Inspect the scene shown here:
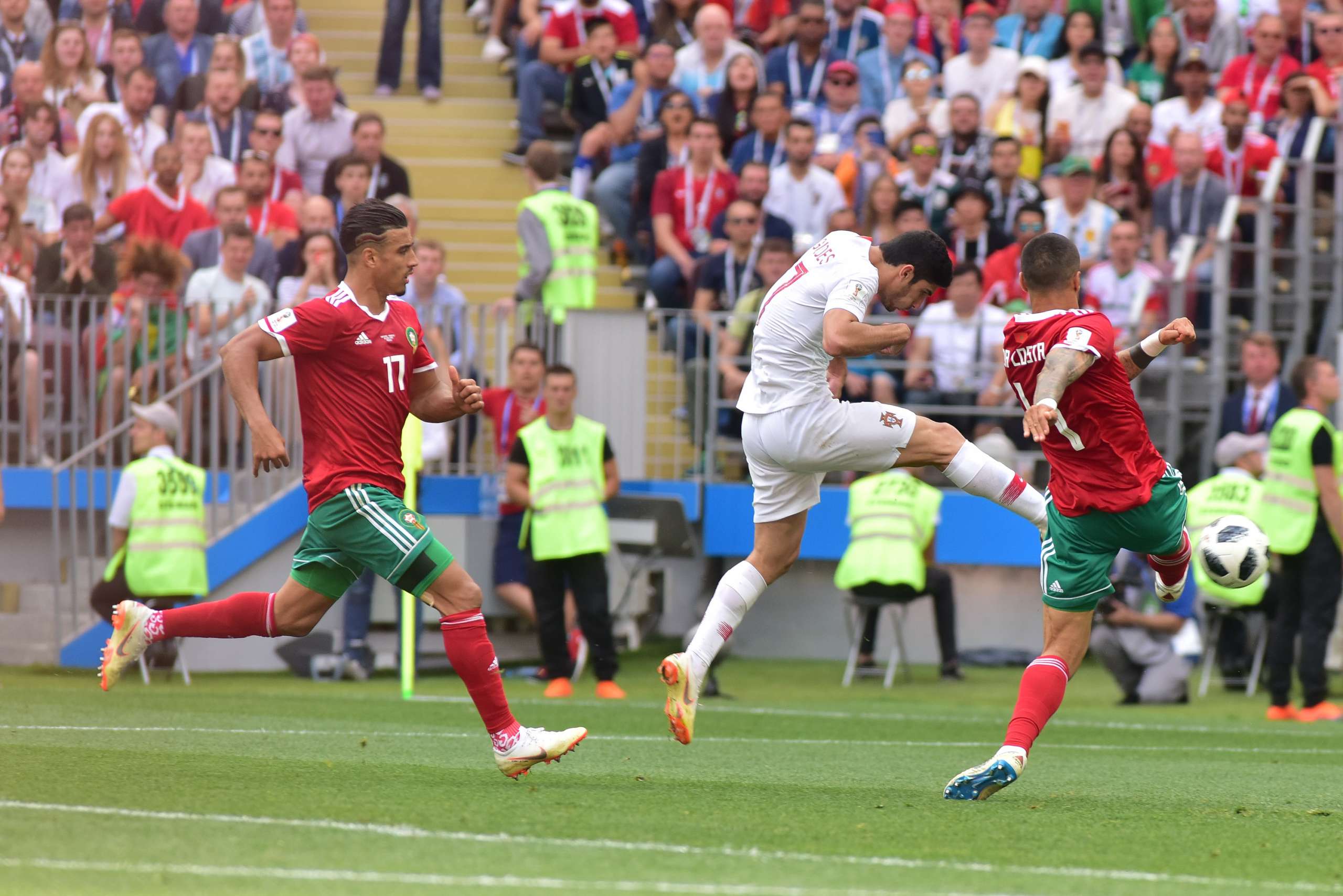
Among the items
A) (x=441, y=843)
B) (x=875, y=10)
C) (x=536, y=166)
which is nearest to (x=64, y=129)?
(x=536, y=166)

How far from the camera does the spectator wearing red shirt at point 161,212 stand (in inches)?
654

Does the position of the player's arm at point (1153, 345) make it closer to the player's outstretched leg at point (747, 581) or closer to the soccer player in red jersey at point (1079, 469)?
the soccer player in red jersey at point (1079, 469)

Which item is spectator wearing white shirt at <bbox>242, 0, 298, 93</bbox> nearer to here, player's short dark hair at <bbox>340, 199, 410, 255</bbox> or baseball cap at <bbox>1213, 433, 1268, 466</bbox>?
baseball cap at <bbox>1213, 433, 1268, 466</bbox>

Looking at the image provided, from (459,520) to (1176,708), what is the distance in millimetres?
5815

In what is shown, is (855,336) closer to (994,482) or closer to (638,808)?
(994,482)

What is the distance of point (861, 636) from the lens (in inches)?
593

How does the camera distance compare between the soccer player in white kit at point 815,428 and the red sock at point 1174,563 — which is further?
the soccer player in white kit at point 815,428

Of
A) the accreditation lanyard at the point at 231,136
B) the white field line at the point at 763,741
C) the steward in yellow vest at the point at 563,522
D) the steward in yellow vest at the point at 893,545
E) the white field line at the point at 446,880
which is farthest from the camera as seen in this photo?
the accreditation lanyard at the point at 231,136

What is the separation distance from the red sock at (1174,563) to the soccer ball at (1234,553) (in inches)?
29.4

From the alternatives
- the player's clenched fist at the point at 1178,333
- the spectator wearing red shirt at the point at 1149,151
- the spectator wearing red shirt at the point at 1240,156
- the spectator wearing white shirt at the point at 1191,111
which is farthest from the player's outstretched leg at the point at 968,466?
the spectator wearing white shirt at the point at 1191,111

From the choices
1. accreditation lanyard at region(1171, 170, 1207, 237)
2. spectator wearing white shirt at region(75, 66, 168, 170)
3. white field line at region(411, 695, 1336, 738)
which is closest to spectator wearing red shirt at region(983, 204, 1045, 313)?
accreditation lanyard at region(1171, 170, 1207, 237)

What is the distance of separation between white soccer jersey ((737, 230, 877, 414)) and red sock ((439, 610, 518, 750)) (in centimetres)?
171

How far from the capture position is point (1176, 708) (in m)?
13.2

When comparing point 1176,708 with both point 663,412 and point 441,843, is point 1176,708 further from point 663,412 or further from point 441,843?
point 441,843
